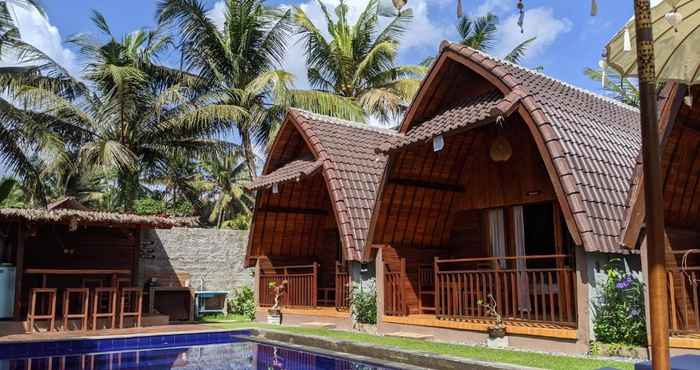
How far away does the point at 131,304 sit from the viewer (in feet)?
51.8

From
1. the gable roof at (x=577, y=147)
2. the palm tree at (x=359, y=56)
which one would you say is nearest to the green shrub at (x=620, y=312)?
the gable roof at (x=577, y=147)

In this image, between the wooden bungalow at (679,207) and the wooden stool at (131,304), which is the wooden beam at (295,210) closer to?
the wooden stool at (131,304)

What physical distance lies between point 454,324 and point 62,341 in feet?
24.5

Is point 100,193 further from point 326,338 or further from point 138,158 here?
point 326,338

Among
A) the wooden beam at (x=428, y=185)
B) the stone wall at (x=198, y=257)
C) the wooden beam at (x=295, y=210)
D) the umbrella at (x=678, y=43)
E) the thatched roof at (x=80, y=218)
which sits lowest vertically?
the stone wall at (x=198, y=257)

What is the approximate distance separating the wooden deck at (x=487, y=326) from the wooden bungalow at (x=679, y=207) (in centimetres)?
140

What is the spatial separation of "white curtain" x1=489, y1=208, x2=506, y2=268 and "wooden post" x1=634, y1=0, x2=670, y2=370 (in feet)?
29.9

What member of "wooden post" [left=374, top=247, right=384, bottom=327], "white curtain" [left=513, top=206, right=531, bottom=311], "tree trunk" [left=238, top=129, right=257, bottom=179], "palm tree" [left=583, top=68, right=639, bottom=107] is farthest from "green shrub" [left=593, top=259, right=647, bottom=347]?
"palm tree" [left=583, top=68, right=639, bottom=107]

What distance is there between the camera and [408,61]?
25.9 meters

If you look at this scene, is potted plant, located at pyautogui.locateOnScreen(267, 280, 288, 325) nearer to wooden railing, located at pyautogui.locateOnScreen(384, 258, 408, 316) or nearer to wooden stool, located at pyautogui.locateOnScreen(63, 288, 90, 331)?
wooden railing, located at pyautogui.locateOnScreen(384, 258, 408, 316)

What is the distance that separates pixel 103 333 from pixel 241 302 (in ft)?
19.5

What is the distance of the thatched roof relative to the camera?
515 inches

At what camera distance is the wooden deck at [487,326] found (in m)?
8.66

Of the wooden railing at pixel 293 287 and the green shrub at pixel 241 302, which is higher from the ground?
the wooden railing at pixel 293 287
